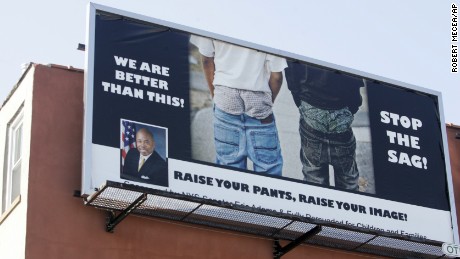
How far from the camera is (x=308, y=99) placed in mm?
21234

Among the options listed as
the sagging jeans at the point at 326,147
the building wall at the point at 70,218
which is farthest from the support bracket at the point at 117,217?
the sagging jeans at the point at 326,147

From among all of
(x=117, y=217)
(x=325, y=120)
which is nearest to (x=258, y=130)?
(x=325, y=120)

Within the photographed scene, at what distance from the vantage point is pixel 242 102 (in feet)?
67.1

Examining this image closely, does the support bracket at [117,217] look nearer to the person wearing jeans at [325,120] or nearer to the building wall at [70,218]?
the building wall at [70,218]

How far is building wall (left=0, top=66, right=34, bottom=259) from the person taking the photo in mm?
18172

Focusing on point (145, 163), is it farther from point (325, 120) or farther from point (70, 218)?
point (325, 120)

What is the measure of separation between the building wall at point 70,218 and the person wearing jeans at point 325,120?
208 cm

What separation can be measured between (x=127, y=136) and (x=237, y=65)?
2.91 meters

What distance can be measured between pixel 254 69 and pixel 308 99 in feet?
4.00

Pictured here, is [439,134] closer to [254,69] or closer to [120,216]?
[254,69]

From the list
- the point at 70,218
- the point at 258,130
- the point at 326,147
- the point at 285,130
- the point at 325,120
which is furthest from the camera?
the point at 325,120

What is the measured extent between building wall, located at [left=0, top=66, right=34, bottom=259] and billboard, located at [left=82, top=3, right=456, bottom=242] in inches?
41.9

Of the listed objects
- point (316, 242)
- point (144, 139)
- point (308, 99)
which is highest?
point (308, 99)

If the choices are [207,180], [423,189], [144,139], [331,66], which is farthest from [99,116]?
[423,189]
